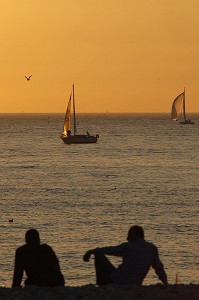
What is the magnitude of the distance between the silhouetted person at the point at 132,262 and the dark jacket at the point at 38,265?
60 cm

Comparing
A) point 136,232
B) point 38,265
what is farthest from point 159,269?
point 38,265

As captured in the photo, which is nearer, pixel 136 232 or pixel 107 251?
pixel 107 251

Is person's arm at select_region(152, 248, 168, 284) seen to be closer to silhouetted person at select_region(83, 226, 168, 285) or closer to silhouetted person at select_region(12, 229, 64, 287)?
silhouetted person at select_region(83, 226, 168, 285)

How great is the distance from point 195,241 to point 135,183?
38.8m

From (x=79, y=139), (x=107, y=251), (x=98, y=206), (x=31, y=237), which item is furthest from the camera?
(x=79, y=139)

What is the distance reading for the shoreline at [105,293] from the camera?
39.0 ft

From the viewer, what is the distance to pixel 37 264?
12.9 m

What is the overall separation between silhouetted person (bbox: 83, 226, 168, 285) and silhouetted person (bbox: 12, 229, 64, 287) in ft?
2.00

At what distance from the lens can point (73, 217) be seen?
5997 cm

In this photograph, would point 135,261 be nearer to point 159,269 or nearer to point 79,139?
point 159,269

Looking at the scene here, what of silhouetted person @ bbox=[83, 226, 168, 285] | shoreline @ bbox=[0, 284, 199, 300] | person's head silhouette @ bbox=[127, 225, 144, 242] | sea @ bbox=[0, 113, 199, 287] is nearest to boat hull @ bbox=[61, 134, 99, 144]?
sea @ bbox=[0, 113, 199, 287]

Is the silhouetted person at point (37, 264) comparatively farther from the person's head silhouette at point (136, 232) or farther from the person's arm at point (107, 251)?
the person's head silhouette at point (136, 232)

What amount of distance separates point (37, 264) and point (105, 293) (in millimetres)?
1273

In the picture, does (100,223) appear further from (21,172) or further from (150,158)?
(150,158)
